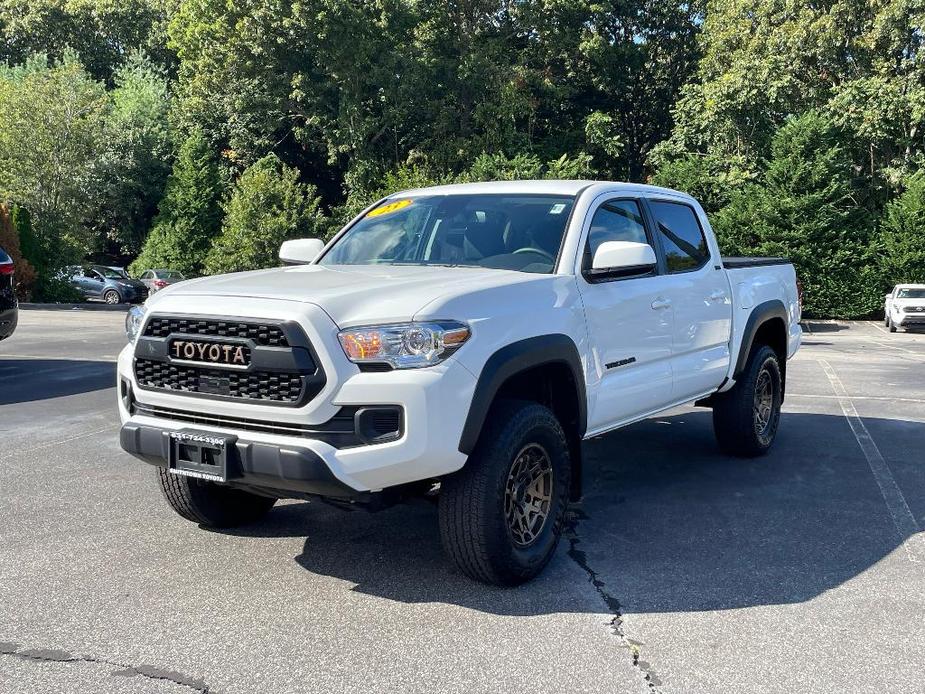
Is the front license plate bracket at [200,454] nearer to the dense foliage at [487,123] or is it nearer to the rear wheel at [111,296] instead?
the dense foliage at [487,123]

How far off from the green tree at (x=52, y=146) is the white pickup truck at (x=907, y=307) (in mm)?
30544

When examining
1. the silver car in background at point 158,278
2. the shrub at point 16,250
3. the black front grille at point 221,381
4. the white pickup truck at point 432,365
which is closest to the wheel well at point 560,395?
the white pickup truck at point 432,365

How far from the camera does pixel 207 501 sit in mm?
5086

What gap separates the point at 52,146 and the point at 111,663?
42405mm

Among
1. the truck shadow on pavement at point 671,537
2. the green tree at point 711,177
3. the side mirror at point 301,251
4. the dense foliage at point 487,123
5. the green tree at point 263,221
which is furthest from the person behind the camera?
the green tree at point 263,221

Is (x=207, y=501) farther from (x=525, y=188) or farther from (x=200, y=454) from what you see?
(x=525, y=188)

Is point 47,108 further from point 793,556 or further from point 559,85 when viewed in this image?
point 793,556

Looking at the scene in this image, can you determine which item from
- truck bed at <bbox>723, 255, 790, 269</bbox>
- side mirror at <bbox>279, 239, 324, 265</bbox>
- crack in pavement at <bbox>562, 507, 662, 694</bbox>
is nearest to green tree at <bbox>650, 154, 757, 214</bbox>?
truck bed at <bbox>723, 255, 790, 269</bbox>

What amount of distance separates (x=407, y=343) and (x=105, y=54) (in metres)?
61.3

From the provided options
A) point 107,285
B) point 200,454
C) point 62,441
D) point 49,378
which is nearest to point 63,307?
point 107,285

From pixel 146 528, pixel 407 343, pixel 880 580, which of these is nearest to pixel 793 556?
pixel 880 580

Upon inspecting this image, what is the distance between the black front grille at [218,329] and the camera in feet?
13.2

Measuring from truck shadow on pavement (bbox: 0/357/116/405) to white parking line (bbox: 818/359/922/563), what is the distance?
314 inches

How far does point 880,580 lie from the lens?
4.55 metres
